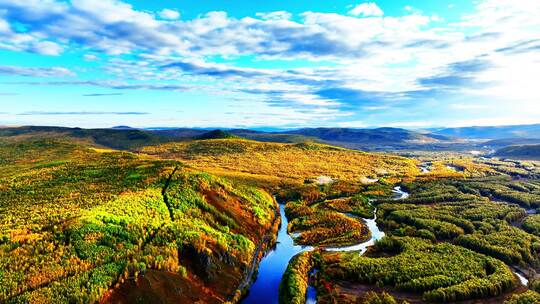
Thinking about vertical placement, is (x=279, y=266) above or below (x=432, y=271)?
below

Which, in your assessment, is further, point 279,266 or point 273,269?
point 279,266

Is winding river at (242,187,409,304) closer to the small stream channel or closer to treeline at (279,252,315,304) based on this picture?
the small stream channel

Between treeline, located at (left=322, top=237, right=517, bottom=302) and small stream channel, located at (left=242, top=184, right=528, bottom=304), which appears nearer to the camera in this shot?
treeline, located at (left=322, top=237, right=517, bottom=302)

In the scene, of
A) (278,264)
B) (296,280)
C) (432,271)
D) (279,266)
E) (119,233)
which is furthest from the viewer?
(278,264)

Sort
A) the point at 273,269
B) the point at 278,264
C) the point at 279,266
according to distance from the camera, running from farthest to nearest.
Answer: the point at 278,264, the point at 279,266, the point at 273,269

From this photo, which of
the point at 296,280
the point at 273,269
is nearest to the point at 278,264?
the point at 273,269

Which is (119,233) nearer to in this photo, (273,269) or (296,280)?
(273,269)

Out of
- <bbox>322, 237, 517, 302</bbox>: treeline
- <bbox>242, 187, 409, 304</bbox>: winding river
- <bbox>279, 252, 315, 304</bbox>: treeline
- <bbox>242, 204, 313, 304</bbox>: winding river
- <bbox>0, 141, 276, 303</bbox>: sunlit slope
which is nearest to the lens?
<bbox>0, 141, 276, 303</bbox>: sunlit slope

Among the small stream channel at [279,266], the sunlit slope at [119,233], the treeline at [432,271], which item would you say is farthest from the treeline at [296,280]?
the sunlit slope at [119,233]

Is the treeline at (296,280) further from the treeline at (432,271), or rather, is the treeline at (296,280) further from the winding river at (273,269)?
the treeline at (432,271)

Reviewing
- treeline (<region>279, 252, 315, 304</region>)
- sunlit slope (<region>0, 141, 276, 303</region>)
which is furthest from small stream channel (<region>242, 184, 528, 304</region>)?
sunlit slope (<region>0, 141, 276, 303</region>)
